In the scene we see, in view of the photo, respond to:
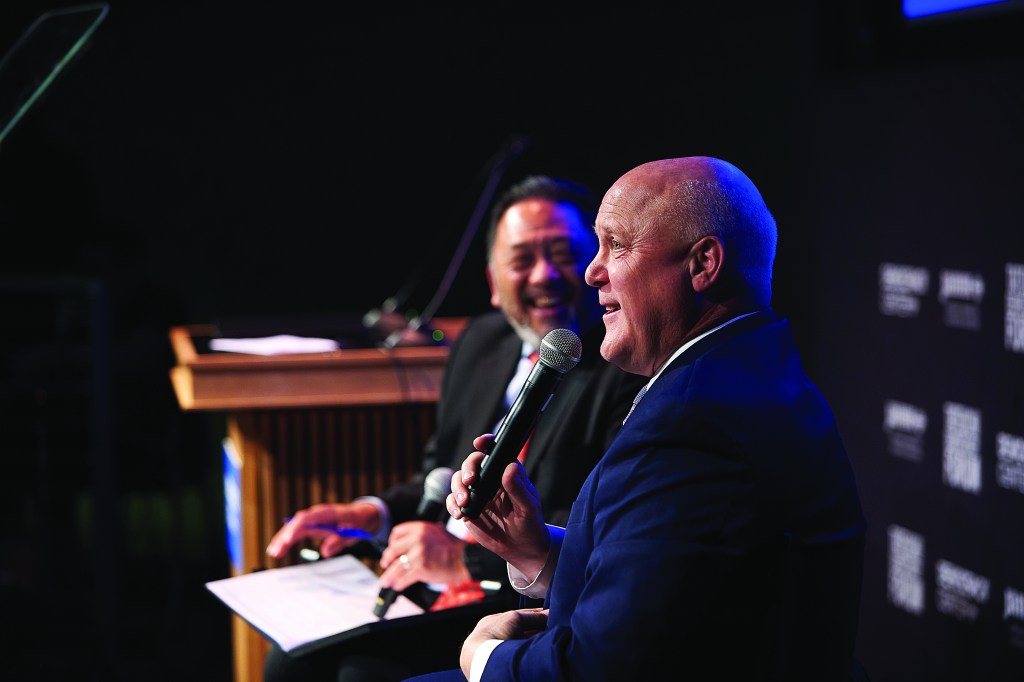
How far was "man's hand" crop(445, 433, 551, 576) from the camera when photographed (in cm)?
160

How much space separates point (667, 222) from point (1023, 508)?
55.1 inches

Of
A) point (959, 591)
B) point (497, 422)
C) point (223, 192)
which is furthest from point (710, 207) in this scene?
point (223, 192)

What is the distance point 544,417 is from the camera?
2.26 metres

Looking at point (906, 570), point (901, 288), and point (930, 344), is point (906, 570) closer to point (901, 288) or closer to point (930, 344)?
point (930, 344)

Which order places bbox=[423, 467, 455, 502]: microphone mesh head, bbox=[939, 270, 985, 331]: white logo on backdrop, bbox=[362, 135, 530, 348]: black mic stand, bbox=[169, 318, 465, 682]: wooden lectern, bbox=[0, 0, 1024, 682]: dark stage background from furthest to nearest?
bbox=[0, 0, 1024, 682]: dark stage background
bbox=[362, 135, 530, 348]: black mic stand
bbox=[169, 318, 465, 682]: wooden lectern
bbox=[939, 270, 985, 331]: white logo on backdrop
bbox=[423, 467, 455, 502]: microphone mesh head

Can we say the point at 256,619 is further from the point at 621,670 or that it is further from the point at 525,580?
the point at 621,670

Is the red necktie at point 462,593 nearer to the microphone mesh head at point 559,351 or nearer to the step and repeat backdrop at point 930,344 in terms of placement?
the microphone mesh head at point 559,351

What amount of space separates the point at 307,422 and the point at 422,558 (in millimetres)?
860

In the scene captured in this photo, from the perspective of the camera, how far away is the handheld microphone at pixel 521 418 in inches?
61.2

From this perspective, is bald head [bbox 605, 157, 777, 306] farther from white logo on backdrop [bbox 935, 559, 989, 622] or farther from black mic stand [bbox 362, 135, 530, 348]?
black mic stand [bbox 362, 135, 530, 348]

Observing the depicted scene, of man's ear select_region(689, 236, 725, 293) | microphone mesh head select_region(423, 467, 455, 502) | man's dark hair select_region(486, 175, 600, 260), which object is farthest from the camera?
man's dark hair select_region(486, 175, 600, 260)

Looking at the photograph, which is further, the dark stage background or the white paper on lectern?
the dark stage background

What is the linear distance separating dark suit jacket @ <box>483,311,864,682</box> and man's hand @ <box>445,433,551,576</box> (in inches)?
5.8

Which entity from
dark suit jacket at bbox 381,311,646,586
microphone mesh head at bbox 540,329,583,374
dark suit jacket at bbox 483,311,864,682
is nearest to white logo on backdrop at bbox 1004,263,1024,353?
dark suit jacket at bbox 381,311,646,586
